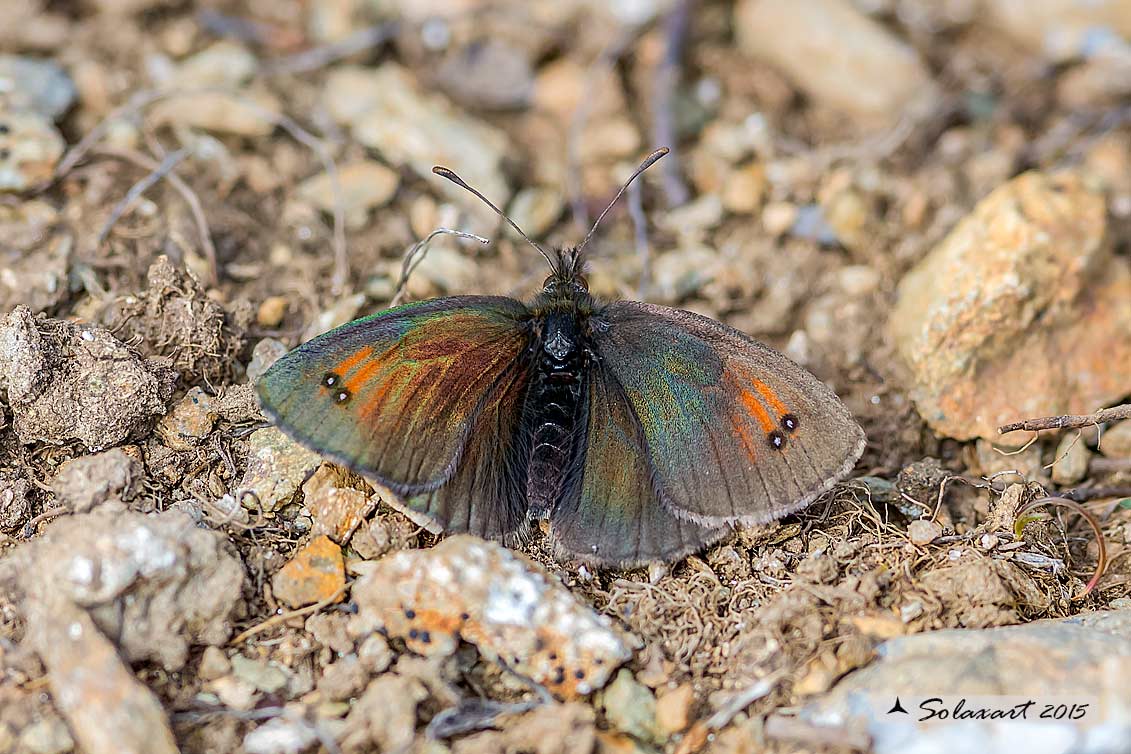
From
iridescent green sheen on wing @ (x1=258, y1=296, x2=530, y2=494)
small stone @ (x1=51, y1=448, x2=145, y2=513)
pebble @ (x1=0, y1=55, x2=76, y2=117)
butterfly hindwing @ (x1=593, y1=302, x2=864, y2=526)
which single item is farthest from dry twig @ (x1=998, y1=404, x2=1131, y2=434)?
pebble @ (x1=0, y1=55, x2=76, y2=117)

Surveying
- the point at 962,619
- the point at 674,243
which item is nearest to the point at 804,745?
the point at 962,619

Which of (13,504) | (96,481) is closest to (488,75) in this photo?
(96,481)

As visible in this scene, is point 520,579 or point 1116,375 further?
point 1116,375

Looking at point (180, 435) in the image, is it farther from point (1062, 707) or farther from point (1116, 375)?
point (1116, 375)

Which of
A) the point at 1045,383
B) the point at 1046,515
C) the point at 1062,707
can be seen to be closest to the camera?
the point at 1062,707

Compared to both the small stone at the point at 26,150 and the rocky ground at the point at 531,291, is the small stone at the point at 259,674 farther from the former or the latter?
the small stone at the point at 26,150

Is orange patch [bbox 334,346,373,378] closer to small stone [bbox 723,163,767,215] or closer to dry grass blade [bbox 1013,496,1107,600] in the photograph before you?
dry grass blade [bbox 1013,496,1107,600]
